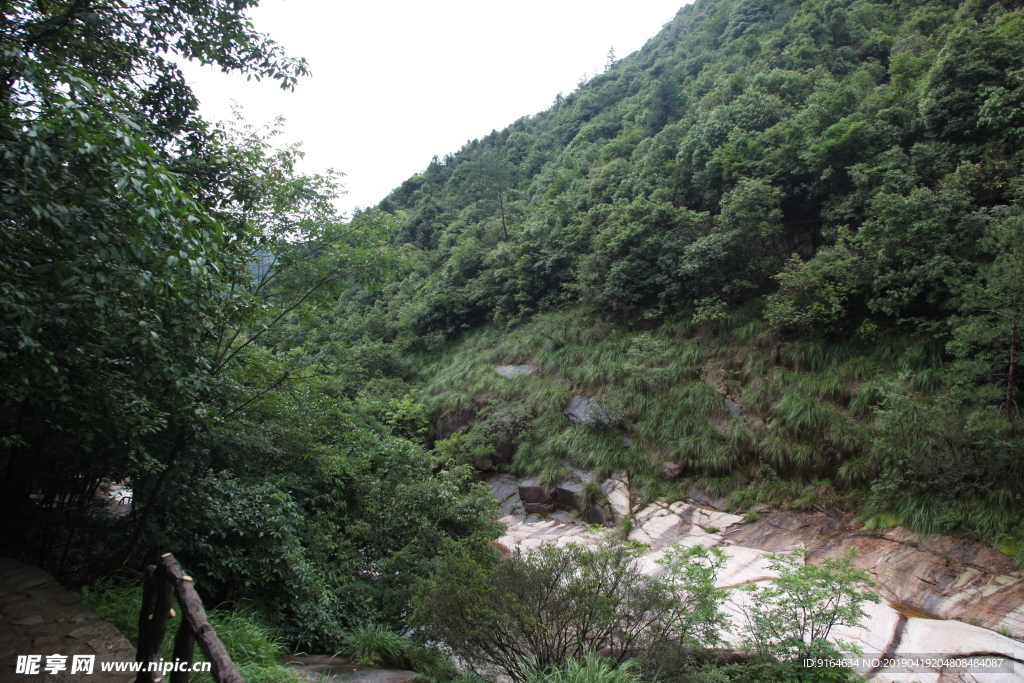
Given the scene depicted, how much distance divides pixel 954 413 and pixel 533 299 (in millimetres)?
12969

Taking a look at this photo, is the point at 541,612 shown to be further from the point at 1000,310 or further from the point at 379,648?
the point at 1000,310

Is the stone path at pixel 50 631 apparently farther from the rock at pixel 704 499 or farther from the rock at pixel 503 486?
the rock at pixel 503 486

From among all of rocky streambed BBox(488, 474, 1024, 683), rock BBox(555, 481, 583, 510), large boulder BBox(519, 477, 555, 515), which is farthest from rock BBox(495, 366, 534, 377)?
rocky streambed BBox(488, 474, 1024, 683)

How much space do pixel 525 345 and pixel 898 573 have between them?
11.7 metres

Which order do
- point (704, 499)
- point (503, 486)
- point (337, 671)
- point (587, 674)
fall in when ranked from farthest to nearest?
1. point (503, 486)
2. point (704, 499)
3. point (337, 671)
4. point (587, 674)

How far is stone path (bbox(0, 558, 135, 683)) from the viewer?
3.37 metres

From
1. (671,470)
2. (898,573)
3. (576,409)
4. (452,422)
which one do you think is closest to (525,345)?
(452,422)

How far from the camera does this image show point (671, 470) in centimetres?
1084

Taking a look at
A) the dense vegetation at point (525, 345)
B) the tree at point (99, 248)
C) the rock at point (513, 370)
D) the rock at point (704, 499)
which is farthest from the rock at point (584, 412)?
the tree at point (99, 248)

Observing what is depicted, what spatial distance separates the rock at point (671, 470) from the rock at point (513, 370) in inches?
233

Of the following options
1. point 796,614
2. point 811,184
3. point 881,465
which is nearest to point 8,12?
point 796,614

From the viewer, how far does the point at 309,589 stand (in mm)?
5816

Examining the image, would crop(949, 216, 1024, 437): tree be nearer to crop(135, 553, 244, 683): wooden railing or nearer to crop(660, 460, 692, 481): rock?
crop(660, 460, 692, 481): rock

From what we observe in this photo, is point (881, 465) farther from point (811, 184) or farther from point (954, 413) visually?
point (811, 184)
